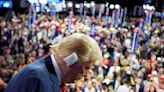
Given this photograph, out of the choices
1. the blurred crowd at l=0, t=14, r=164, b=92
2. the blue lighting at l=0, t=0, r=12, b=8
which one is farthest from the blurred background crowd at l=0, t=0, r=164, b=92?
the blue lighting at l=0, t=0, r=12, b=8

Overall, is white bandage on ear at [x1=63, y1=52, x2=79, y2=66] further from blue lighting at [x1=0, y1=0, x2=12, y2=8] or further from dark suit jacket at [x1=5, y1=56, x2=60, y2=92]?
blue lighting at [x1=0, y1=0, x2=12, y2=8]

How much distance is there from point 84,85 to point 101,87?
405 mm

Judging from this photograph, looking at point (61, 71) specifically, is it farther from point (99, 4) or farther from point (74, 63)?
point (99, 4)

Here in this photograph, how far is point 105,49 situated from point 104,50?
3.6 inches

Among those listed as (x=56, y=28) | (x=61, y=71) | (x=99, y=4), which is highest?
(x=61, y=71)

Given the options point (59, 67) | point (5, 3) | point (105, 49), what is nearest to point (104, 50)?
point (105, 49)

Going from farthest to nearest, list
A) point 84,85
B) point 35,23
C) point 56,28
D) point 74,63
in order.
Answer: point 35,23
point 56,28
point 84,85
point 74,63

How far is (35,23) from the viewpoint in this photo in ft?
42.6

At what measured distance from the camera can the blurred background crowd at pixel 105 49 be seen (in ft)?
19.3

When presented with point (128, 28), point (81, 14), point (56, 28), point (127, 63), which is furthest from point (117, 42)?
point (81, 14)

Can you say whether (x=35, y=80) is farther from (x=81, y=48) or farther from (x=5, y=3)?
(x=5, y=3)

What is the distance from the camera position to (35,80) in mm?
1392

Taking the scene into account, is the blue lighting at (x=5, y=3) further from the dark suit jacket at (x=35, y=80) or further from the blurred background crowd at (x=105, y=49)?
the dark suit jacket at (x=35, y=80)

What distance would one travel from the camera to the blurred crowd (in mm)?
5855
